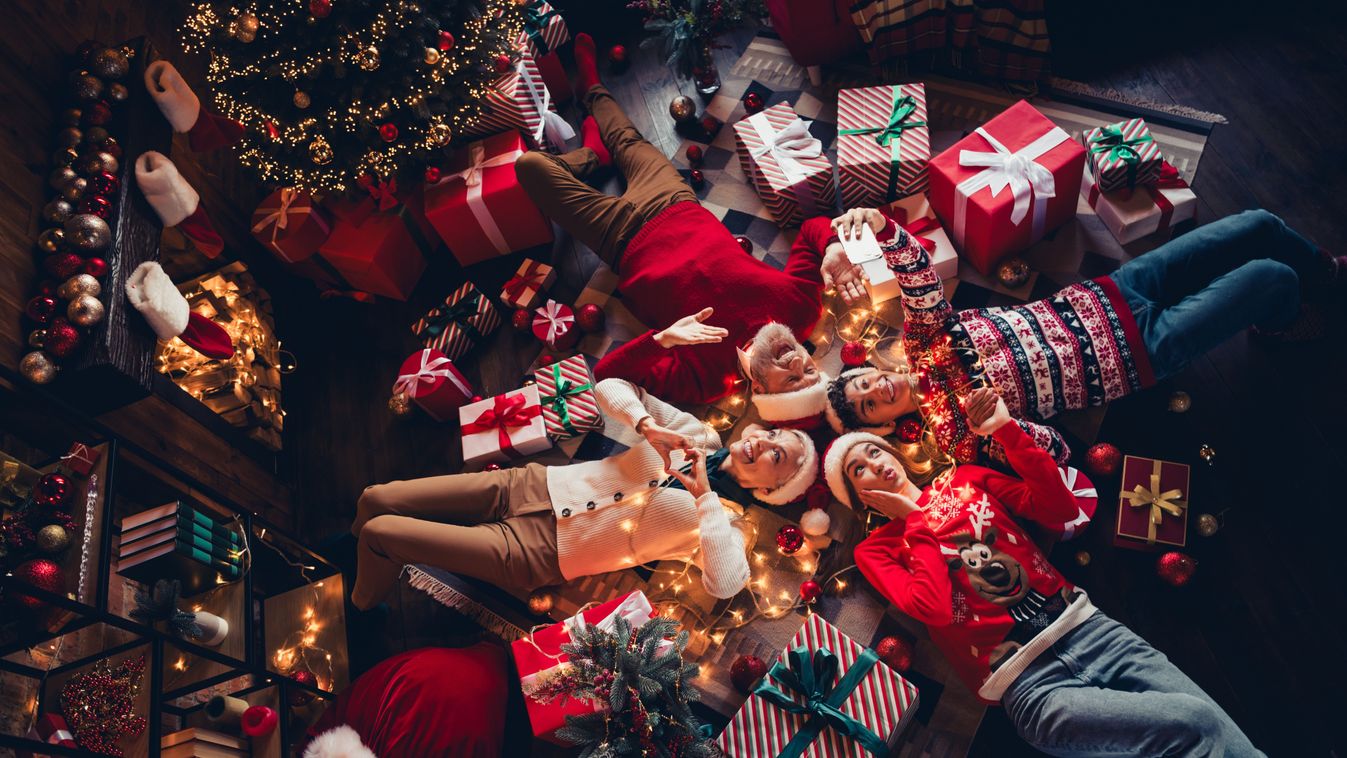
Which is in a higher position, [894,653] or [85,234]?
[85,234]

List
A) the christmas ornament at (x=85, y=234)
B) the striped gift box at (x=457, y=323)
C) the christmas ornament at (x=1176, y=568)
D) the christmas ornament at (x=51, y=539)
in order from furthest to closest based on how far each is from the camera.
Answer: the striped gift box at (x=457, y=323), the christmas ornament at (x=1176, y=568), the christmas ornament at (x=85, y=234), the christmas ornament at (x=51, y=539)

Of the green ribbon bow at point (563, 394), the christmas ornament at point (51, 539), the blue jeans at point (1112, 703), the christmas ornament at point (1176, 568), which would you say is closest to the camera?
the christmas ornament at point (51, 539)

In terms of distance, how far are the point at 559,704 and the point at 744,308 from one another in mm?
1705

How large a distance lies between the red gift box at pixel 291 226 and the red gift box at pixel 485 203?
0.56 m

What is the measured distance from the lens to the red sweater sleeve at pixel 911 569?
2967mm

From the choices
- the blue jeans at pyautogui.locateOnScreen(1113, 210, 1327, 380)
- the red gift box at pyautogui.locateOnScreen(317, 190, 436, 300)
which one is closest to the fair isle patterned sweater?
the blue jeans at pyautogui.locateOnScreen(1113, 210, 1327, 380)

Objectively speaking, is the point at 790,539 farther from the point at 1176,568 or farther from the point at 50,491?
the point at 50,491

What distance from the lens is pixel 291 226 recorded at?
4.14 m

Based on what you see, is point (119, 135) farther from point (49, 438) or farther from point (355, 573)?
point (355, 573)

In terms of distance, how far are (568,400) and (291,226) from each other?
1652 mm

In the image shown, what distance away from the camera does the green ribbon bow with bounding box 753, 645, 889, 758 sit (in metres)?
2.93

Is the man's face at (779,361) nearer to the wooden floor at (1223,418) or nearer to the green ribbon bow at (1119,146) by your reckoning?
the wooden floor at (1223,418)

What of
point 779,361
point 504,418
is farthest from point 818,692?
point 504,418

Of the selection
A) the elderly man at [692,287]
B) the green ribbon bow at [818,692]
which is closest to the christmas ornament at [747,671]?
the green ribbon bow at [818,692]
